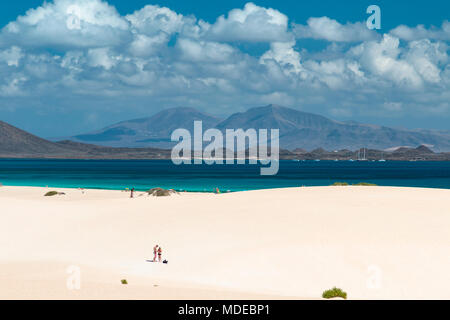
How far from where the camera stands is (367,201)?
133 ft

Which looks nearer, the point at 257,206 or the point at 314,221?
the point at 314,221

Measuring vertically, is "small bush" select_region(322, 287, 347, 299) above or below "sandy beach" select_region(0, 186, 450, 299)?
below

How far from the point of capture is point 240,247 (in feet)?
99.5

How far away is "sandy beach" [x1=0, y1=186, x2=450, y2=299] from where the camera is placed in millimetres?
22484

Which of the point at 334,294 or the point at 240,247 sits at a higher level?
the point at 240,247

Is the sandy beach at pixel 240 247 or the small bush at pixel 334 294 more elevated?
the sandy beach at pixel 240 247

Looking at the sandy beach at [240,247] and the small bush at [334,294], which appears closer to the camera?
the small bush at [334,294]

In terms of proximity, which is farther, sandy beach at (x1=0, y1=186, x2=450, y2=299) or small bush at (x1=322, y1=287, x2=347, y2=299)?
sandy beach at (x1=0, y1=186, x2=450, y2=299)

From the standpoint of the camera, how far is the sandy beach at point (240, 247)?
885 inches

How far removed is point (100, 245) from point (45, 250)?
3.09 metres

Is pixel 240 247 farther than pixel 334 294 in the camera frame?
Yes
